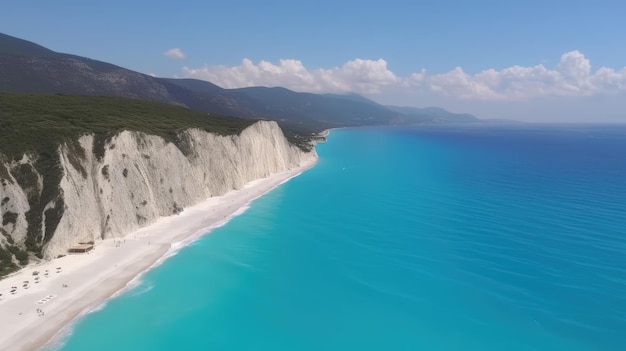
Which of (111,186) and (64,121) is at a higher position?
(64,121)

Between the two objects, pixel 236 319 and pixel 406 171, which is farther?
pixel 406 171

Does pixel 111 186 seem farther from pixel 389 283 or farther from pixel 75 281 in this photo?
pixel 389 283

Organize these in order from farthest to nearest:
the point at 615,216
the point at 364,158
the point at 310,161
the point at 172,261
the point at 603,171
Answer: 1. the point at 364,158
2. the point at 310,161
3. the point at 603,171
4. the point at 615,216
5. the point at 172,261

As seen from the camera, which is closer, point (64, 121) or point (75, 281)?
point (75, 281)

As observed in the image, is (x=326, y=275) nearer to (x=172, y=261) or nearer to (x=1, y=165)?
(x=172, y=261)

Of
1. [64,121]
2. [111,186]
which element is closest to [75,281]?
[111,186]

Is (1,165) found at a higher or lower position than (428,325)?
higher

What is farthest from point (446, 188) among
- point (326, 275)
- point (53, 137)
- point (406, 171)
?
point (53, 137)
